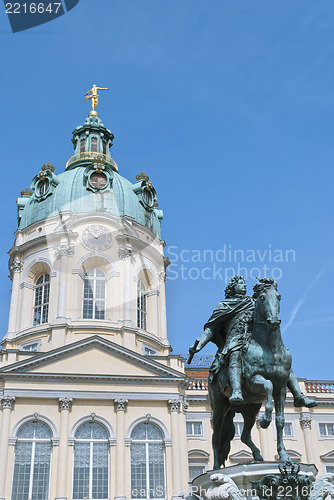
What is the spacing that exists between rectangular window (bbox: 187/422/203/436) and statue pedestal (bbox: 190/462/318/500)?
3007 cm

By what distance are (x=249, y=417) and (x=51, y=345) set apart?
28.2m

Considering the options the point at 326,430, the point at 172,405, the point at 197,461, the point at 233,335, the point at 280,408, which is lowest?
the point at 280,408

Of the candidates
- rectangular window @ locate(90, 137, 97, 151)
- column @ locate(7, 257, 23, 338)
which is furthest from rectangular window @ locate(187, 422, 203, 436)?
rectangular window @ locate(90, 137, 97, 151)

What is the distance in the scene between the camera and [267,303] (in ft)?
29.0

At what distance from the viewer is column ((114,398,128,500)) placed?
30.2 metres

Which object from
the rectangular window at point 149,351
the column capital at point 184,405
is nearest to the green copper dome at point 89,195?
the rectangular window at point 149,351

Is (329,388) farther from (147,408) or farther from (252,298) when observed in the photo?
(252,298)

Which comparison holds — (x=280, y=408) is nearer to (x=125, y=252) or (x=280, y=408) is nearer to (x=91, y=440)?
(x=91, y=440)

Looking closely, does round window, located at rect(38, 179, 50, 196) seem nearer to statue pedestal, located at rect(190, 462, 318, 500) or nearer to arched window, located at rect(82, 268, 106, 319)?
arched window, located at rect(82, 268, 106, 319)

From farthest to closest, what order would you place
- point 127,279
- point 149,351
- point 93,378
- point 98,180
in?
point 98,180 → point 127,279 → point 149,351 → point 93,378

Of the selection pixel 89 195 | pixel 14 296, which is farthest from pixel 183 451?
pixel 89 195

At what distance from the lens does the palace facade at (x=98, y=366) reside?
102 feet

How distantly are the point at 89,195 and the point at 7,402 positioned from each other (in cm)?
1692

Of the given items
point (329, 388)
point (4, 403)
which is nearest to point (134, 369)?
point (4, 403)
